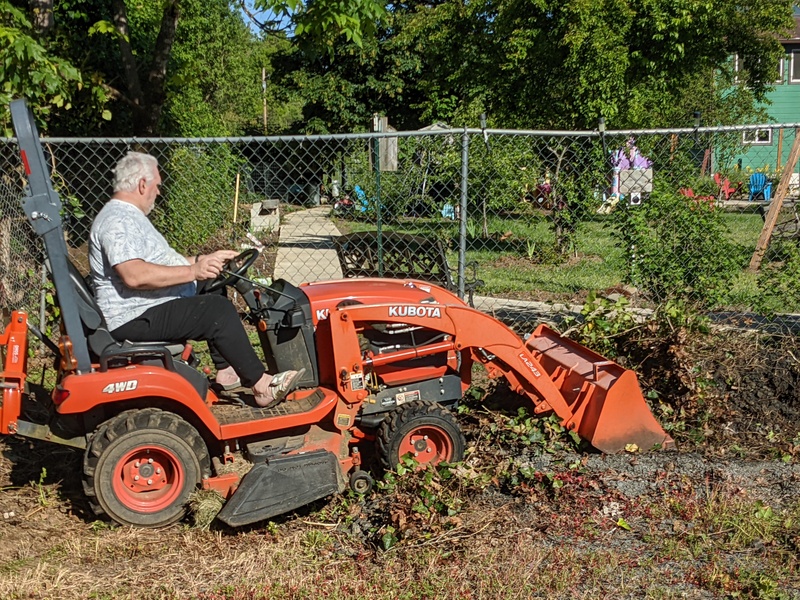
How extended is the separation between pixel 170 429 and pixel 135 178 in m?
1.30

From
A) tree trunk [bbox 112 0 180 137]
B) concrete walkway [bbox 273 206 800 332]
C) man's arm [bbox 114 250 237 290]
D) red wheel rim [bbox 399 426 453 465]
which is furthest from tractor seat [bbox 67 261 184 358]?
tree trunk [bbox 112 0 180 137]

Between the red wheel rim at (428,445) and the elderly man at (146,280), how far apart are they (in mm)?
968

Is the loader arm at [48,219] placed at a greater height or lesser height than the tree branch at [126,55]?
lesser

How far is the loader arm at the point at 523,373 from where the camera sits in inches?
183

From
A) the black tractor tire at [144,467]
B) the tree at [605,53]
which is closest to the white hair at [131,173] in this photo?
the black tractor tire at [144,467]

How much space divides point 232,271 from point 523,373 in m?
1.76

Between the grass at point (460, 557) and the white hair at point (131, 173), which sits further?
the white hair at point (131, 173)

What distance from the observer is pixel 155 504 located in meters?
4.38

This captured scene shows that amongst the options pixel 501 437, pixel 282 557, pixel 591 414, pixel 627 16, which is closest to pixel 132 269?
pixel 282 557

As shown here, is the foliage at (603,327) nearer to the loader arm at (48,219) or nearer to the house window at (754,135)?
the house window at (754,135)

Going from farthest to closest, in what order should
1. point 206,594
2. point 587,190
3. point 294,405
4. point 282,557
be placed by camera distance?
point 587,190 → point 294,405 → point 282,557 → point 206,594

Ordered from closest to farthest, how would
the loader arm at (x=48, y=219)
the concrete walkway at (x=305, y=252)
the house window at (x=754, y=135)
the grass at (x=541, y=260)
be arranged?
the loader arm at (x=48, y=219) → the house window at (x=754, y=135) → the grass at (x=541, y=260) → the concrete walkway at (x=305, y=252)

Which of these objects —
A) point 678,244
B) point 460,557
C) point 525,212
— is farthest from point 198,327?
point 525,212

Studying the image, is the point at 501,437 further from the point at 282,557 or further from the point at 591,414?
the point at 282,557
